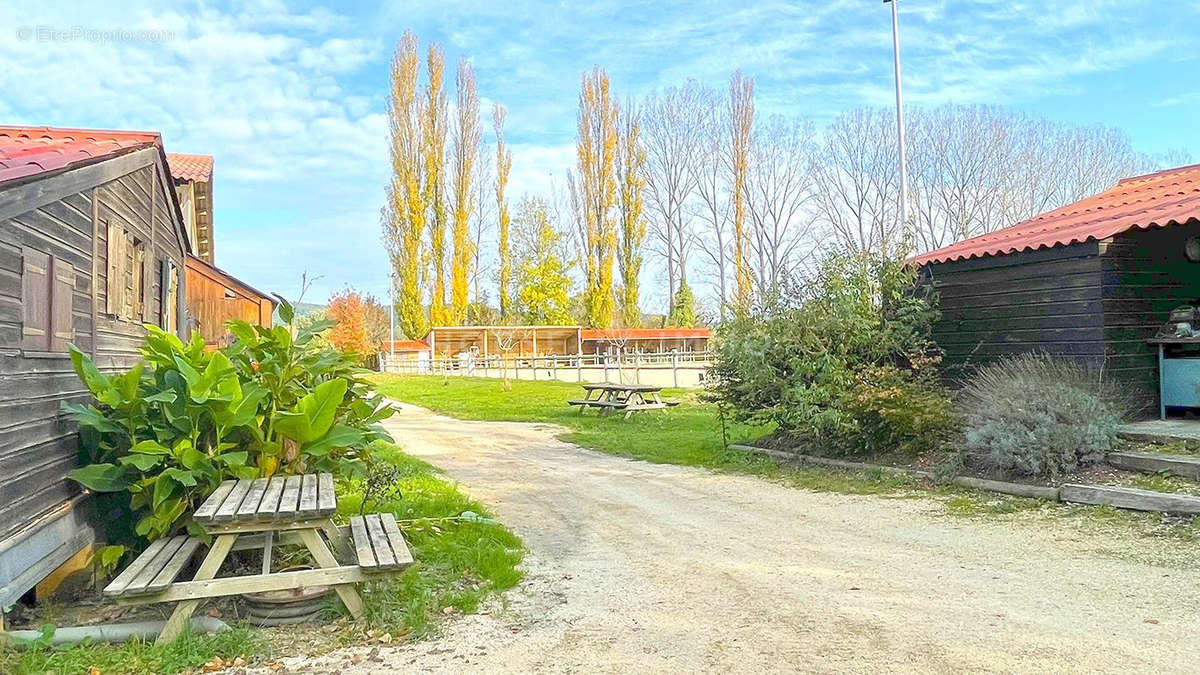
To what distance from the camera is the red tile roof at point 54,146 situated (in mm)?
4637

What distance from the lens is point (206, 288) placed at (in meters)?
13.0

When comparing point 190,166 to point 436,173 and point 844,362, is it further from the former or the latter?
point 436,173

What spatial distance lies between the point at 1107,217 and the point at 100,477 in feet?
33.3

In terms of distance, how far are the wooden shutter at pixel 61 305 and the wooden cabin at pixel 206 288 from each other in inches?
240

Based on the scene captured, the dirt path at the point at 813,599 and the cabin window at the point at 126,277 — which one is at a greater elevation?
the cabin window at the point at 126,277

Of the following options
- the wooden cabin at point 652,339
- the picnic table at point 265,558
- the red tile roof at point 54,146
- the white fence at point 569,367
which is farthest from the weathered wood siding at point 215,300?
the wooden cabin at point 652,339

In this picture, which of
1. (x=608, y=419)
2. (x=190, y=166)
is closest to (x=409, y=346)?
(x=608, y=419)

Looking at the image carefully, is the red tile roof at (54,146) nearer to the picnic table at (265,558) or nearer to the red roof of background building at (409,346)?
the picnic table at (265,558)

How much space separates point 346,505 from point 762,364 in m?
5.21

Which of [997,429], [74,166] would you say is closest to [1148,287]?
[997,429]

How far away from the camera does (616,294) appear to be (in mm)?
49125

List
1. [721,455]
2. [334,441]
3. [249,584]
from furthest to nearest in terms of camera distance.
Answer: [721,455] → [334,441] → [249,584]

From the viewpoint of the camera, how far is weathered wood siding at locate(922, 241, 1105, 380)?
8812mm

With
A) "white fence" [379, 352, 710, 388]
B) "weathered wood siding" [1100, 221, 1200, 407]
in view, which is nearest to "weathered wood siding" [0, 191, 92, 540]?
"weathered wood siding" [1100, 221, 1200, 407]
